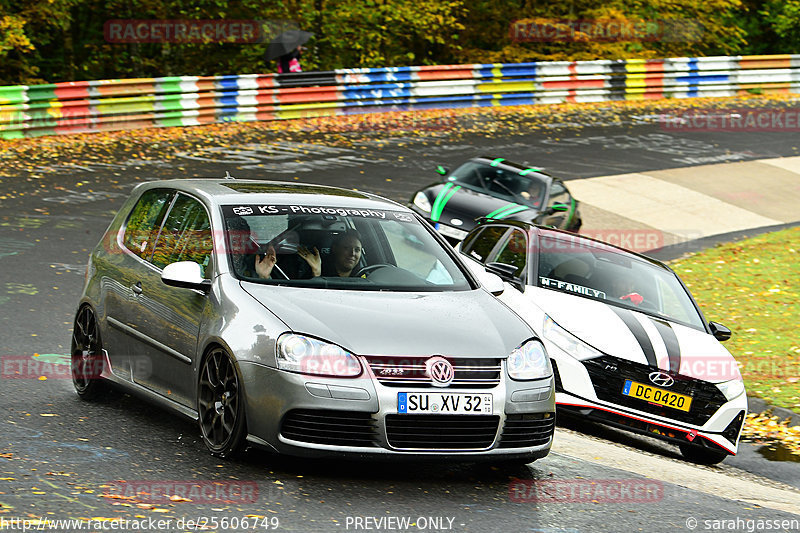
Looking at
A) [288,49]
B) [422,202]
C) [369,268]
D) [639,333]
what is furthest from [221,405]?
[288,49]

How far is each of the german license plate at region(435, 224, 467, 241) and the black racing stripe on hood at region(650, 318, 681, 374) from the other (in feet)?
20.2

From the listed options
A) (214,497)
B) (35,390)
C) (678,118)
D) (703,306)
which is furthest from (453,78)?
(214,497)

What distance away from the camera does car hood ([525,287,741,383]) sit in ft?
27.8

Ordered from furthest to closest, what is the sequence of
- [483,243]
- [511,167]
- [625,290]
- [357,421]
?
1. [511,167]
2. [483,243]
3. [625,290]
4. [357,421]

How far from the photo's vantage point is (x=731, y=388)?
28.2ft

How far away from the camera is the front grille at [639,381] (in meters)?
8.35

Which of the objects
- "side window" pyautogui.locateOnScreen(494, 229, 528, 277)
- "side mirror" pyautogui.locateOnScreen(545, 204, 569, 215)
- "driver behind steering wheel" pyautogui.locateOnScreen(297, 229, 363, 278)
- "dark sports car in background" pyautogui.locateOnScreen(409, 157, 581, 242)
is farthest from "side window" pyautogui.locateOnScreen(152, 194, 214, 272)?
"side mirror" pyautogui.locateOnScreen(545, 204, 569, 215)

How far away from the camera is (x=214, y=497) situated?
18.3 ft

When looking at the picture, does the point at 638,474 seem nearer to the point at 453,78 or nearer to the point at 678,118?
the point at 453,78

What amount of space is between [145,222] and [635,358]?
12.2 ft

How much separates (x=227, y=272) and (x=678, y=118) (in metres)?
24.4

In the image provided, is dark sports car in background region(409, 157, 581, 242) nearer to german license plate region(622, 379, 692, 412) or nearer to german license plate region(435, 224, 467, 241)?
german license plate region(435, 224, 467, 241)

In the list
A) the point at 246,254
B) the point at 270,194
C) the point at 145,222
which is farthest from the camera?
the point at 145,222

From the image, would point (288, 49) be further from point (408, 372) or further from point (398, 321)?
point (408, 372)
